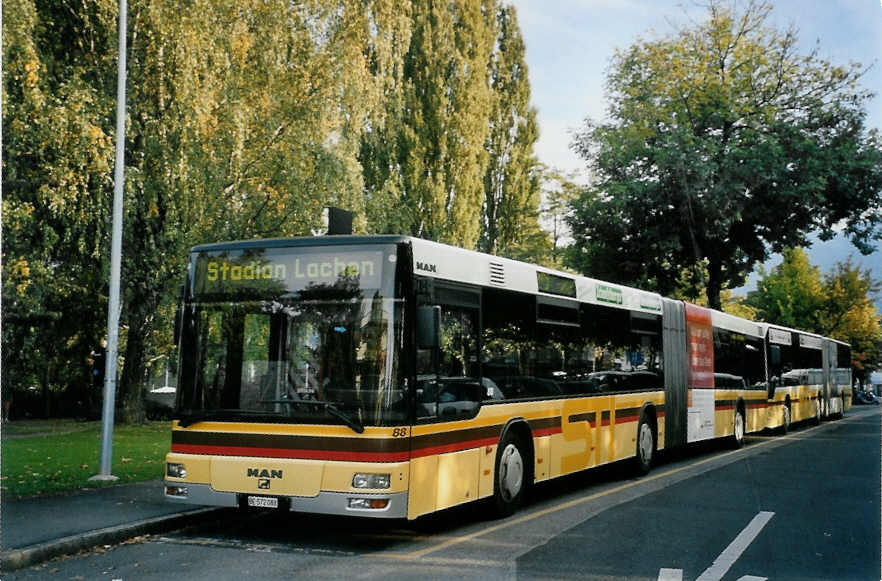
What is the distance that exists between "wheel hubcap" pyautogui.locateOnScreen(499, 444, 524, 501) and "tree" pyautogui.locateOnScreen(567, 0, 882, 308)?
2353 centimetres

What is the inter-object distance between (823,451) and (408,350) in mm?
14941

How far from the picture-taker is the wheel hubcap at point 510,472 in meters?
10.5

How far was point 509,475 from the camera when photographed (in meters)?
10.7

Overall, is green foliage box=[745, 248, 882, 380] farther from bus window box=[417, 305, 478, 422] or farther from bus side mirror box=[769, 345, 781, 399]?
bus window box=[417, 305, 478, 422]

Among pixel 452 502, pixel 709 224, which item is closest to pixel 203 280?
pixel 452 502

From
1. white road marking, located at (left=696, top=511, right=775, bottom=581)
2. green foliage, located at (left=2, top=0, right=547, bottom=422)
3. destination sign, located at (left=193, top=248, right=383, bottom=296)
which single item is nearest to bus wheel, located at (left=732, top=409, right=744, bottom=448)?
green foliage, located at (left=2, top=0, right=547, bottom=422)

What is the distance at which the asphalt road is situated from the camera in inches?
304

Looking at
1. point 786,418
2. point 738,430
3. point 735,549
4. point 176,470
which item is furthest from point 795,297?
point 176,470

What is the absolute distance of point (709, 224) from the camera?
111 ft

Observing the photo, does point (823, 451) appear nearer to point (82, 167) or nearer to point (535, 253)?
point (82, 167)

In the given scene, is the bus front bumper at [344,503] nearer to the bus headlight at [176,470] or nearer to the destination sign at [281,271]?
the bus headlight at [176,470]

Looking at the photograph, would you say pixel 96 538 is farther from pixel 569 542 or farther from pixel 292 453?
pixel 569 542

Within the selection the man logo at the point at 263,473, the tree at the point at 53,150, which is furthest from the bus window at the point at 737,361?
the man logo at the point at 263,473

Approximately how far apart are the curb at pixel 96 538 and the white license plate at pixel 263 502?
53.6 inches
